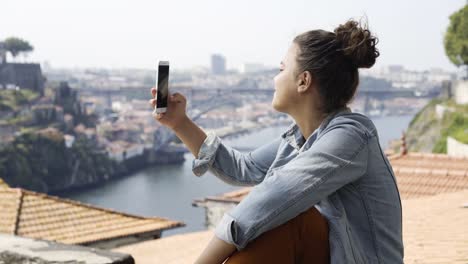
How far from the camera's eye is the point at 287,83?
1.22 metres

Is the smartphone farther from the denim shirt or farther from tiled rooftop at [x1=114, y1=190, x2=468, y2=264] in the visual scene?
tiled rooftop at [x1=114, y1=190, x2=468, y2=264]

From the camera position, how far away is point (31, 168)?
45375mm

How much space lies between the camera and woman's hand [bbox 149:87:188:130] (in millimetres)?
1446

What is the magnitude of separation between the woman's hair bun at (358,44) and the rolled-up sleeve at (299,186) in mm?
122

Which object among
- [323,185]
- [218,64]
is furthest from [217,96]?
[323,185]

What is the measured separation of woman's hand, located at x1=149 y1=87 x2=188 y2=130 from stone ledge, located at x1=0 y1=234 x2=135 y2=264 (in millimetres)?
431

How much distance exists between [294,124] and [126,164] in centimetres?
5029

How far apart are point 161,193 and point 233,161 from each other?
39.9m

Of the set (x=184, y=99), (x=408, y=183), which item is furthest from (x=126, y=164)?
(x=184, y=99)

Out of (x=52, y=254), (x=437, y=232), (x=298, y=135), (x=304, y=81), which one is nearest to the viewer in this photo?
(x=304, y=81)

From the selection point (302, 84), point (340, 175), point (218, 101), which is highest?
point (302, 84)

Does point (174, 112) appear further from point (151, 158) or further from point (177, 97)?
point (151, 158)

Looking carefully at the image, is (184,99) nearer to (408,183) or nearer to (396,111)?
(408,183)

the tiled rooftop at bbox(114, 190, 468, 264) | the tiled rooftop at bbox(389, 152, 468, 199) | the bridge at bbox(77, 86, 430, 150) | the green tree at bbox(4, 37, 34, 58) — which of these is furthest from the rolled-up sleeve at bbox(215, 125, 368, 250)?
the green tree at bbox(4, 37, 34, 58)
